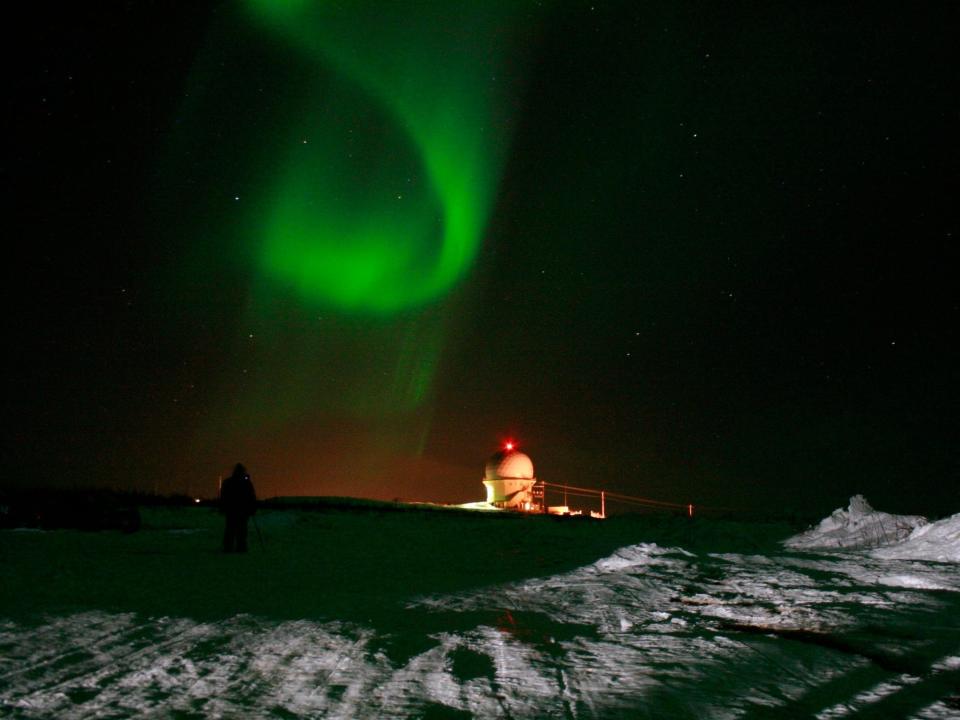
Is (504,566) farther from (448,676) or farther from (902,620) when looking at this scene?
(448,676)

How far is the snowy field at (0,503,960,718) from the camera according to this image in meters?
3.94

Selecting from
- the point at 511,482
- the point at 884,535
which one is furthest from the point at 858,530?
the point at 511,482

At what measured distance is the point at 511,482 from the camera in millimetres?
49375

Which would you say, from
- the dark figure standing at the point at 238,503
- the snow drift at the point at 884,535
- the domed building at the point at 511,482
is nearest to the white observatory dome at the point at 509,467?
the domed building at the point at 511,482

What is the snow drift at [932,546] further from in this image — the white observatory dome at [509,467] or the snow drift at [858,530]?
the white observatory dome at [509,467]

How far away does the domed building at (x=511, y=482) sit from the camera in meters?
49.0

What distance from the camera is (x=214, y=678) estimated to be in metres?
4.36

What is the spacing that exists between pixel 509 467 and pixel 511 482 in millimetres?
1040

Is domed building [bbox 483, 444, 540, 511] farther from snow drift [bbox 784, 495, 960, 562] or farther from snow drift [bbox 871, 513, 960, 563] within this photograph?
snow drift [bbox 871, 513, 960, 563]

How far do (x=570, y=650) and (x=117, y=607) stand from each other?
4447mm

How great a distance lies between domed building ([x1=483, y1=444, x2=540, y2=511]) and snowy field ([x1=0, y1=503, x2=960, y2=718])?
121 ft

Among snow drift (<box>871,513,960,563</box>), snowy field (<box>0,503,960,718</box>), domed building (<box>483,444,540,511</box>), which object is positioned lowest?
snowy field (<box>0,503,960,718</box>)

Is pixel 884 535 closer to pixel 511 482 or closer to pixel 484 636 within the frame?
pixel 484 636

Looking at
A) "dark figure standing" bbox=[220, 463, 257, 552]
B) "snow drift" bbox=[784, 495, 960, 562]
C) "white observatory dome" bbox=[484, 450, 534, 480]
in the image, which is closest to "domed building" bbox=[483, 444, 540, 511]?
"white observatory dome" bbox=[484, 450, 534, 480]
